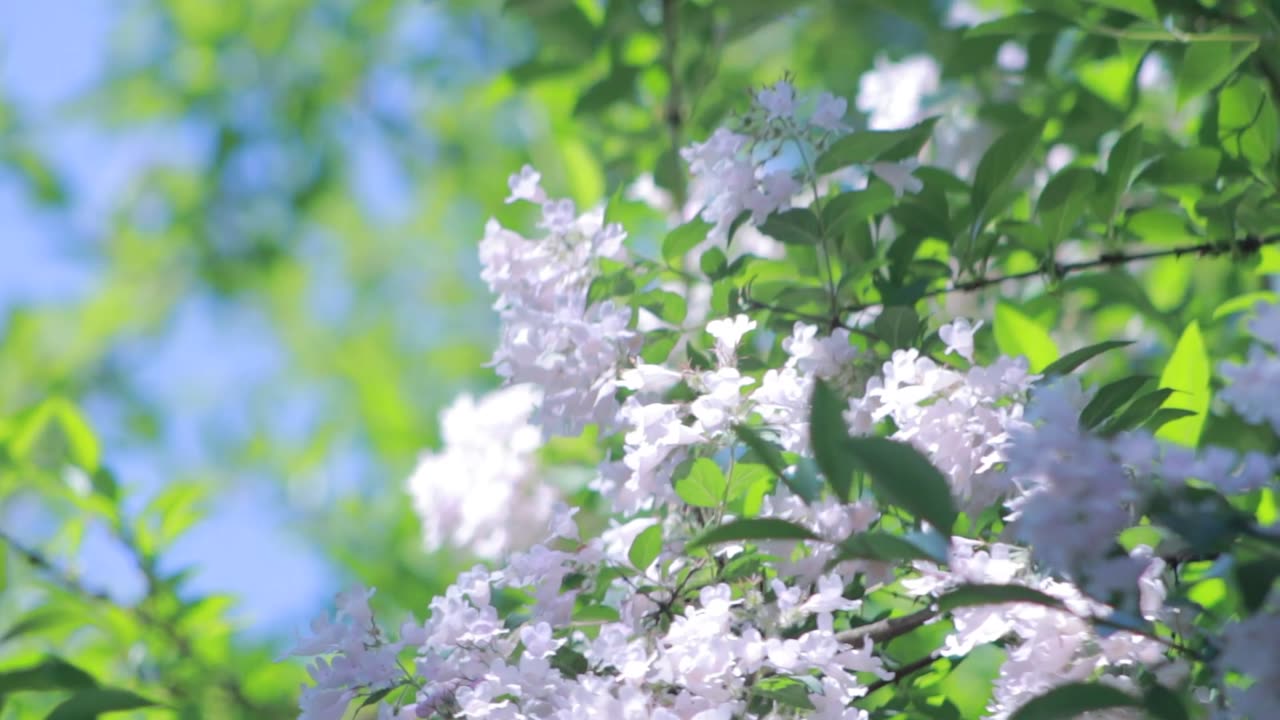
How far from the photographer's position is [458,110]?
12.3 ft

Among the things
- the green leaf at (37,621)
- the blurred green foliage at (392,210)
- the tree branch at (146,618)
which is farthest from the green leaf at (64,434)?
the green leaf at (37,621)

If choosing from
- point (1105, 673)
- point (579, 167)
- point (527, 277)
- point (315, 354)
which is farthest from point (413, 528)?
point (315, 354)

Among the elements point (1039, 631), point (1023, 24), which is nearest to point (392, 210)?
point (1023, 24)

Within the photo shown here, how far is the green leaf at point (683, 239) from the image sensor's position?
3.53 feet

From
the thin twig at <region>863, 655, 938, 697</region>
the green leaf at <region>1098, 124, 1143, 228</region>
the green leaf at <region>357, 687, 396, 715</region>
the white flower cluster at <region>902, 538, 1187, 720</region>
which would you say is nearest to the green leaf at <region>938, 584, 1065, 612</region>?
the white flower cluster at <region>902, 538, 1187, 720</region>

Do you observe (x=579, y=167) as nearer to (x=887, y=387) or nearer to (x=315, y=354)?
(x=887, y=387)

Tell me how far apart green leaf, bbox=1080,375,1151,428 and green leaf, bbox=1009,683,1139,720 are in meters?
0.27

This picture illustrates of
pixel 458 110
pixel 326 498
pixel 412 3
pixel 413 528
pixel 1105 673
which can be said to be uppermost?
pixel 412 3

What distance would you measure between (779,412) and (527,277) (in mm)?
283

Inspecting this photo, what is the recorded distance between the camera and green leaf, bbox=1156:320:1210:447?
934 millimetres

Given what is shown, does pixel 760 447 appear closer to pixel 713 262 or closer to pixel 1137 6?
pixel 713 262

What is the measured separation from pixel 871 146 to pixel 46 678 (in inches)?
31.4

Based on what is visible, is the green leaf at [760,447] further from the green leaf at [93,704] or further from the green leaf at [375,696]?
the green leaf at [93,704]

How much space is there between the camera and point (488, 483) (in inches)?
63.2
